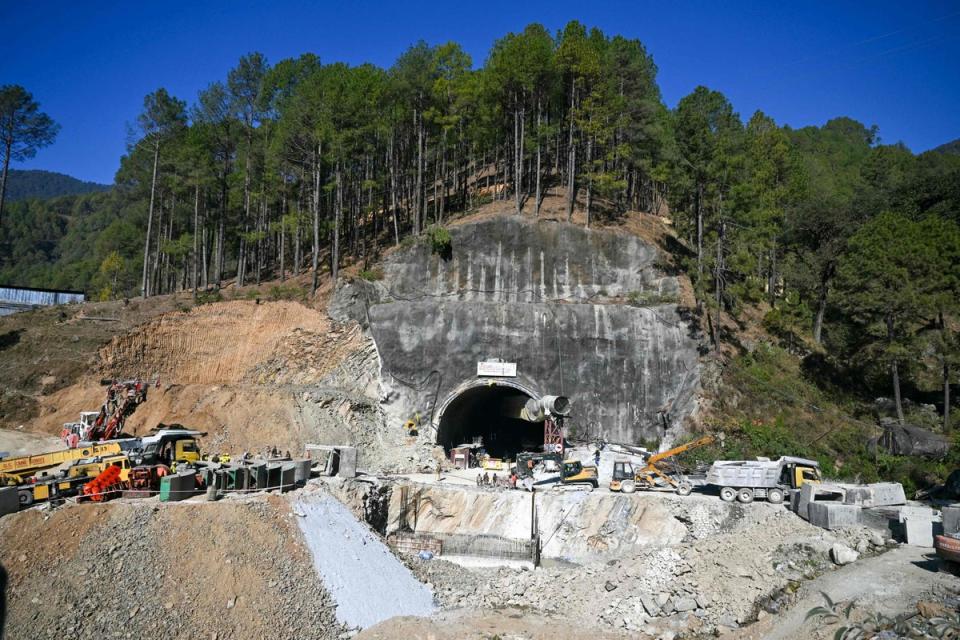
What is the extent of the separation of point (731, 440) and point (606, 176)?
16.8 m

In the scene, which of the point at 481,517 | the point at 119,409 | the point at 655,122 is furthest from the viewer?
the point at 655,122

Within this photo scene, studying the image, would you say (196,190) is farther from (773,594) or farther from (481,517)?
(773,594)

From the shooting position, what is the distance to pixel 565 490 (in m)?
25.7

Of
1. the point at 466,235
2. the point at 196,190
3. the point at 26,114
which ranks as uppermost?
the point at 26,114

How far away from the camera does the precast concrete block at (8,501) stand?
17.0 m

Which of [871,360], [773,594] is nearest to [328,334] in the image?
[773,594]

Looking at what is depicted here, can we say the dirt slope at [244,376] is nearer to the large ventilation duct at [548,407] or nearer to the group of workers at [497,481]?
the group of workers at [497,481]

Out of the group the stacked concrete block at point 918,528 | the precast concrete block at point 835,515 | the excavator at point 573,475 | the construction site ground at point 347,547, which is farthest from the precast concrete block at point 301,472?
the stacked concrete block at point 918,528

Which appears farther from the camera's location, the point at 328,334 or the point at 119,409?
the point at 328,334

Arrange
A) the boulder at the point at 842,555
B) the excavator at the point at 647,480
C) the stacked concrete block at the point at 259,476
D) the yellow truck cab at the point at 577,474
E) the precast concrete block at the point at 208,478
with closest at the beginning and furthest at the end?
the boulder at the point at 842,555
the precast concrete block at the point at 208,478
the stacked concrete block at the point at 259,476
the excavator at the point at 647,480
the yellow truck cab at the point at 577,474

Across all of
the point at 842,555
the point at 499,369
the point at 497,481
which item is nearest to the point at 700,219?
the point at 499,369

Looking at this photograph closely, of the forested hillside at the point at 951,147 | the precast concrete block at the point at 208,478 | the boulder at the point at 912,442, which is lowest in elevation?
the precast concrete block at the point at 208,478

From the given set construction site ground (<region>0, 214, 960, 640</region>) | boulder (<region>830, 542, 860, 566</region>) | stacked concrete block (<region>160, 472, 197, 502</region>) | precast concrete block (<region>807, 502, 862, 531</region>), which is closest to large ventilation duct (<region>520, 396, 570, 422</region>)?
Result: construction site ground (<region>0, 214, 960, 640</region>)

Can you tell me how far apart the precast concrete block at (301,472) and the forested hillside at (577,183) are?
1554cm
